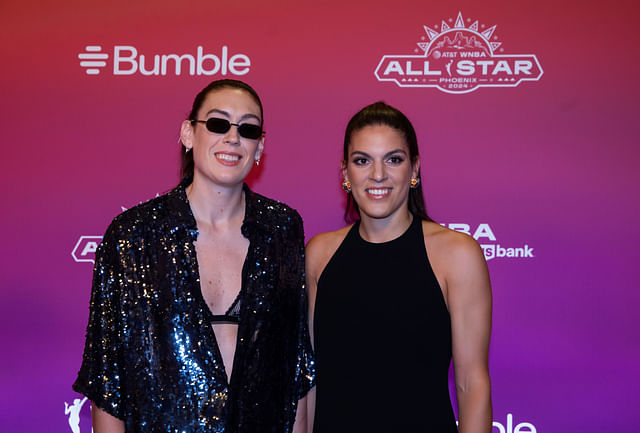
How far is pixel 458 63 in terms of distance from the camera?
3213 mm

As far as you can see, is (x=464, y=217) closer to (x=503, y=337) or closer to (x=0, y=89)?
(x=503, y=337)

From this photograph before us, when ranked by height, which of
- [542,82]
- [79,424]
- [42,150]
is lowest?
[79,424]

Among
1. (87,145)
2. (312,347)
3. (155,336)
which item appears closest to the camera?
(155,336)

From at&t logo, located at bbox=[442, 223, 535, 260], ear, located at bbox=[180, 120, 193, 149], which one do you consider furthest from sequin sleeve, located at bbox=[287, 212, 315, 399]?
at&t logo, located at bbox=[442, 223, 535, 260]

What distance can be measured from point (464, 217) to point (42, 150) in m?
2.16

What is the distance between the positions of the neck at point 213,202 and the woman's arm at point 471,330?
0.76 meters

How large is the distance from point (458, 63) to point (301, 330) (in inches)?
65.1

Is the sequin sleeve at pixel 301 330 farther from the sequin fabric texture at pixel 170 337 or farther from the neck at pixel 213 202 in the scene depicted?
the neck at pixel 213 202

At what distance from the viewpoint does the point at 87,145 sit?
10.9 ft

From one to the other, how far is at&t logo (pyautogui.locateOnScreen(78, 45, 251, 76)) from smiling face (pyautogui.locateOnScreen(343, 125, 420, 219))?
1.30 metres

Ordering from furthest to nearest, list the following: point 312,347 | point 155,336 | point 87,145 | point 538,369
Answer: point 87,145 < point 538,369 < point 312,347 < point 155,336

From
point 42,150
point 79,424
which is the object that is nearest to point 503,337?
point 79,424

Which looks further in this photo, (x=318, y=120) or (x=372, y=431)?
(x=318, y=120)

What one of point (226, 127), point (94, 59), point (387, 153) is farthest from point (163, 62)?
point (387, 153)
